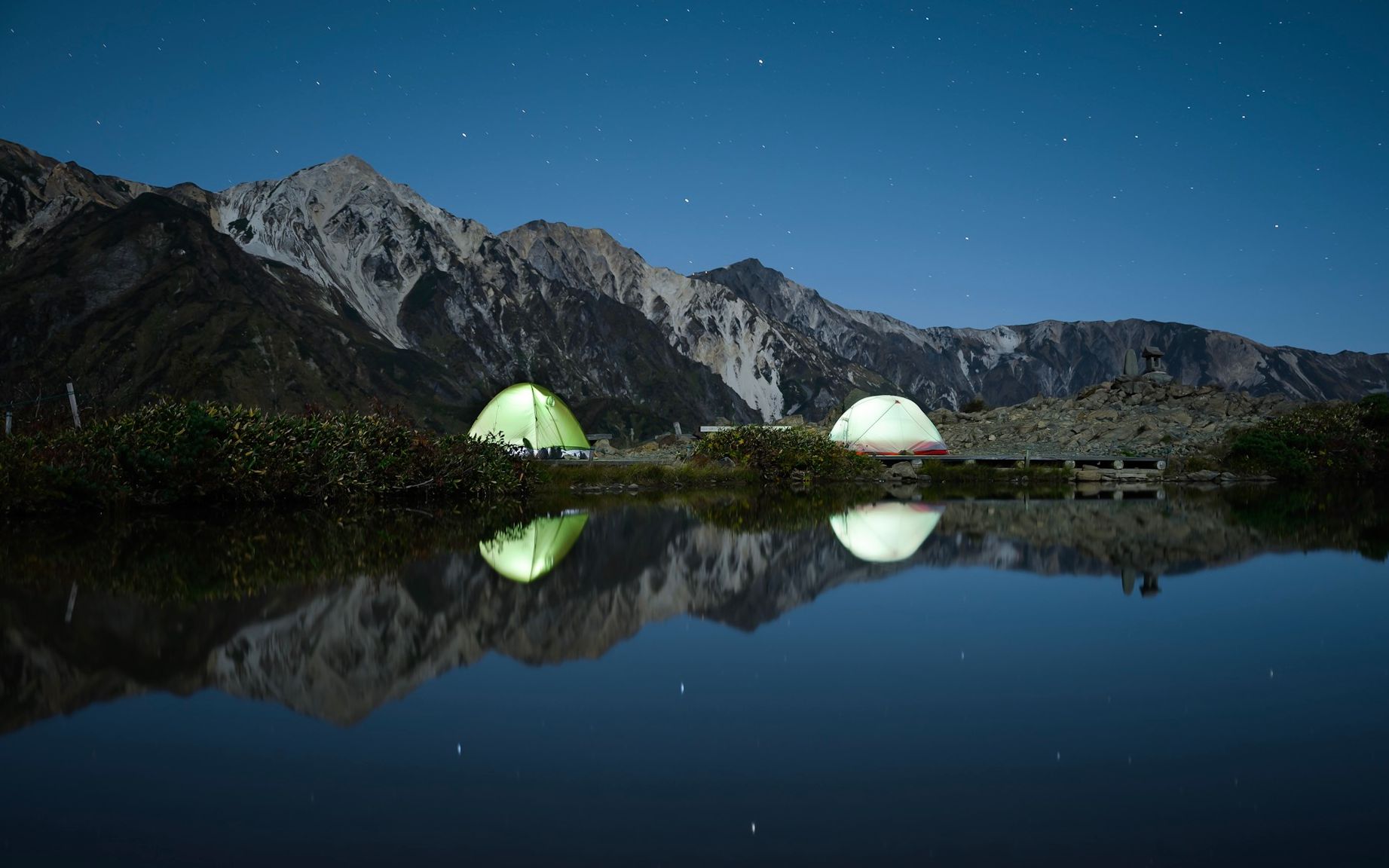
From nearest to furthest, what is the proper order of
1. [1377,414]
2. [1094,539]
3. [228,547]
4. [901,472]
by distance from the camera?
[228,547], [1094,539], [901,472], [1377,414]

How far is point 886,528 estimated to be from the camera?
20.2 meters

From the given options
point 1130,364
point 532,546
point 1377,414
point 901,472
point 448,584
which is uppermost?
point 1130,364

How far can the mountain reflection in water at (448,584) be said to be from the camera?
796cm

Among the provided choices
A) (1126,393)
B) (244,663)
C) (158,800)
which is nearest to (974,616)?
(244,663)

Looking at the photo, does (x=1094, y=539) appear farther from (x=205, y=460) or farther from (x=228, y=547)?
(x=205, y=460)

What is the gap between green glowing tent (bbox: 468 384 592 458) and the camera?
38969mm

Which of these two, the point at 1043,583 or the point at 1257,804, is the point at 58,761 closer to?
the point at 1257,804

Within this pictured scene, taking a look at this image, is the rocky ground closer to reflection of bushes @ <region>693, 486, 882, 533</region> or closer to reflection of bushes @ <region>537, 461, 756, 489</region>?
reflection of bushes @ <region>537, 461, 756, 489</region>

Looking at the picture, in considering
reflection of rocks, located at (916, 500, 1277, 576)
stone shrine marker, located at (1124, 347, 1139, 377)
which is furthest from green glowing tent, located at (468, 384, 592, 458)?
stone shrine marker, located at (1124, 347, 1139, 377)

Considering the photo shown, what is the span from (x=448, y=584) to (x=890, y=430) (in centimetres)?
3607

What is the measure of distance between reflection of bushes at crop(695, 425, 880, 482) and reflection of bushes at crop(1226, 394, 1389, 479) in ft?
58.4

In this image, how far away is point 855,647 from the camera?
886 cm

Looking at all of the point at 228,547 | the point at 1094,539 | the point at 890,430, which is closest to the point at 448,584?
the point at 228,547

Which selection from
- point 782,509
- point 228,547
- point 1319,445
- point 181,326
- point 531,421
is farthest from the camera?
point 181,326
